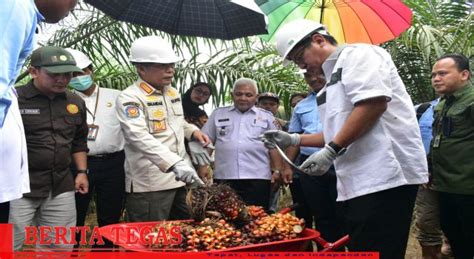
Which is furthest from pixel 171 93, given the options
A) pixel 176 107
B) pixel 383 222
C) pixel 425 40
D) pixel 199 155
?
pixel 425 40

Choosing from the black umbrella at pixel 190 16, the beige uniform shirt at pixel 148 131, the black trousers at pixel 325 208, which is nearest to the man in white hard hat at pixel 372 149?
the beige uniform shirt at pixel 148 131

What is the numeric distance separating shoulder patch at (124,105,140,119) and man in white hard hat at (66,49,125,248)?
0.71 metres

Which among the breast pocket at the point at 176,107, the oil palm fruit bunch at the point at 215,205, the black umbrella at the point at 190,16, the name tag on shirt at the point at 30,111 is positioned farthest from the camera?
the black umbrella at the point at 190,16

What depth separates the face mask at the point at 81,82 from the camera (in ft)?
13.3

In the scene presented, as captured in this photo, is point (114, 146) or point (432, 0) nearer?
point (114, 146)

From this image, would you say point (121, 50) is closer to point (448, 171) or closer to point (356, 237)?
point (448, 171)

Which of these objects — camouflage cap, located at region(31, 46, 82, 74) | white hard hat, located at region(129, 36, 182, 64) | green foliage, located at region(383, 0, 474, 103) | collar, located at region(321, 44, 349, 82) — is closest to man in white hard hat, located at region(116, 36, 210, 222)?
white hard hat, located at region(129, 36, 182, 64)

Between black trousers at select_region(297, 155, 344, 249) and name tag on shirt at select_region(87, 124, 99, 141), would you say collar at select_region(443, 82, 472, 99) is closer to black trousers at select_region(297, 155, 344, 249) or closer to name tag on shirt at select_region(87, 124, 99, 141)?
black trousers at select_region(297, 155, 344, 249)

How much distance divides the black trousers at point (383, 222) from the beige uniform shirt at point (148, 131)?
1.37m

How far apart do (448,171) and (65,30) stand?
4.37 meters

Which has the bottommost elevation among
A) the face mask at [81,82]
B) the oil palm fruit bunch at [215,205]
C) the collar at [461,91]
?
the oil palm fruit bunch at [215,205]

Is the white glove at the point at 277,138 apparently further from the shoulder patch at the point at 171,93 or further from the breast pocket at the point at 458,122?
the breast pocket at the point at 458,122

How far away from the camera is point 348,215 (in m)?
2.44

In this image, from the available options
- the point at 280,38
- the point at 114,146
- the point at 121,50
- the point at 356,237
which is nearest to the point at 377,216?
the point at 356,237
